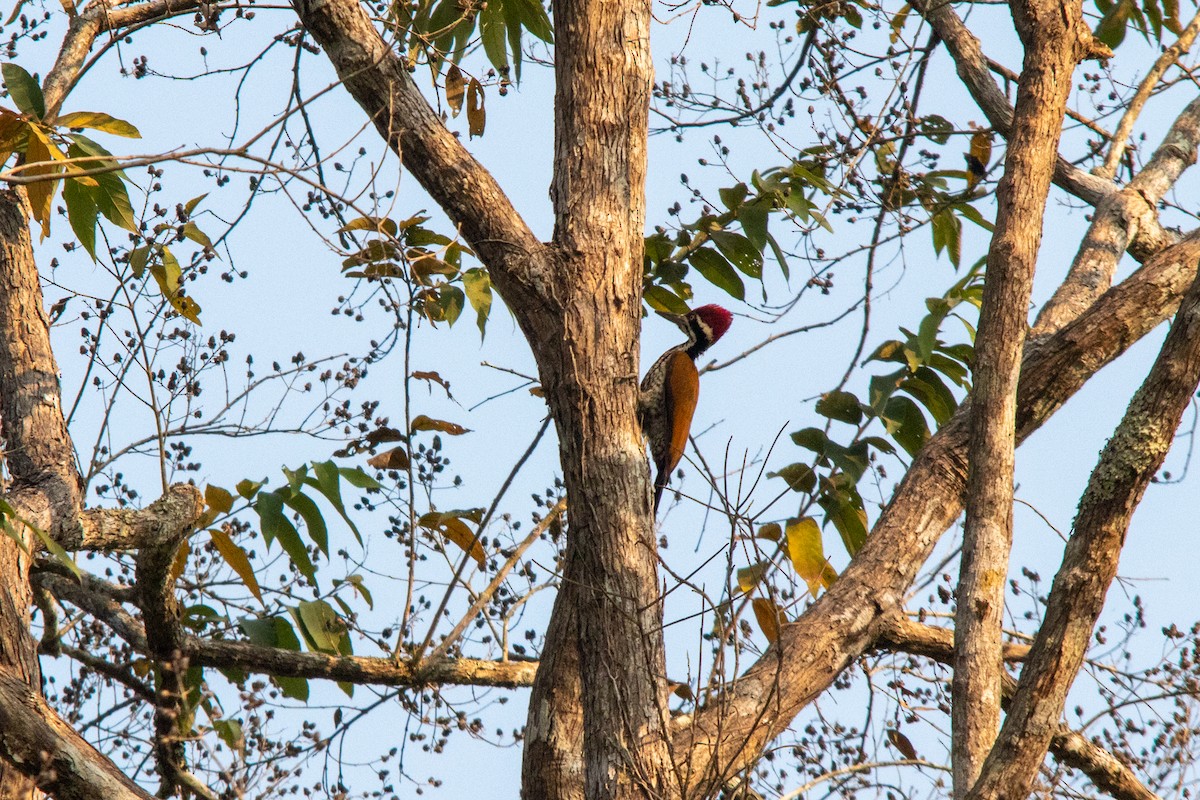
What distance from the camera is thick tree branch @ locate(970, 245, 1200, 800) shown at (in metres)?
2.37

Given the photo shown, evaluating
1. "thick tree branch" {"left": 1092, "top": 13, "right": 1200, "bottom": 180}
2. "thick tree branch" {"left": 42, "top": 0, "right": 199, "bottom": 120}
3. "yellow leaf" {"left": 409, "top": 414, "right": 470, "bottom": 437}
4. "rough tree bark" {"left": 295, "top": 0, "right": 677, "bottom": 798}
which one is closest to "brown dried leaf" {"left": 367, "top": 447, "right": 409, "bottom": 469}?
"yellow leaf" {"left": 409, "top": 414, "right": 470, "bottom": 437}

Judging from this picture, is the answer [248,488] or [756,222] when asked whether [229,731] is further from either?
[756,222]

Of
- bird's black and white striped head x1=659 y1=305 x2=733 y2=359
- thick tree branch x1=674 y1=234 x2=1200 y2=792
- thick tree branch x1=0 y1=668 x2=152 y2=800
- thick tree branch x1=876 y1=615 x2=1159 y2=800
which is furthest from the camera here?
bird's black and white striped head x1=659 y1=305 x2=733 y2=359

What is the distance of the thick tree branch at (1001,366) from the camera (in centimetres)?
288

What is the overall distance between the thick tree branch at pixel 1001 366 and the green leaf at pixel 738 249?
2.96ft

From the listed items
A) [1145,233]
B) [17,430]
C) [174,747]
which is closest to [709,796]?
[174,747]

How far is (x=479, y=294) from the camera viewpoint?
12.4ft

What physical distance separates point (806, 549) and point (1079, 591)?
50.9 inches

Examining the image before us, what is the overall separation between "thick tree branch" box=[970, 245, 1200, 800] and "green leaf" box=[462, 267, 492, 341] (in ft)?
6.59

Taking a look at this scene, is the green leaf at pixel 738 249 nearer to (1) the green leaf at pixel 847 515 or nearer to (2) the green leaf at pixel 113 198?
(1) the green leaf at pixel 847 515

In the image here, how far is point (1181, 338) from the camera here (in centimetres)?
240

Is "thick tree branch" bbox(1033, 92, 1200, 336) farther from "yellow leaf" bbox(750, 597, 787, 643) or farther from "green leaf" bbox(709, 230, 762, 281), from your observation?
"yellow leaf" bbox(750, 597, 787, 643)

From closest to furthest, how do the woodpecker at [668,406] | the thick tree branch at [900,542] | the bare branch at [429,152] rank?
the thick tree branch at [900,542], the bare branch at [429,152], the woodpecker at [668,406]

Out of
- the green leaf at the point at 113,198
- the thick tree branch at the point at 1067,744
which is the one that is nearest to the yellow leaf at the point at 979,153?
the thick tree branch at the point at 1067,744
